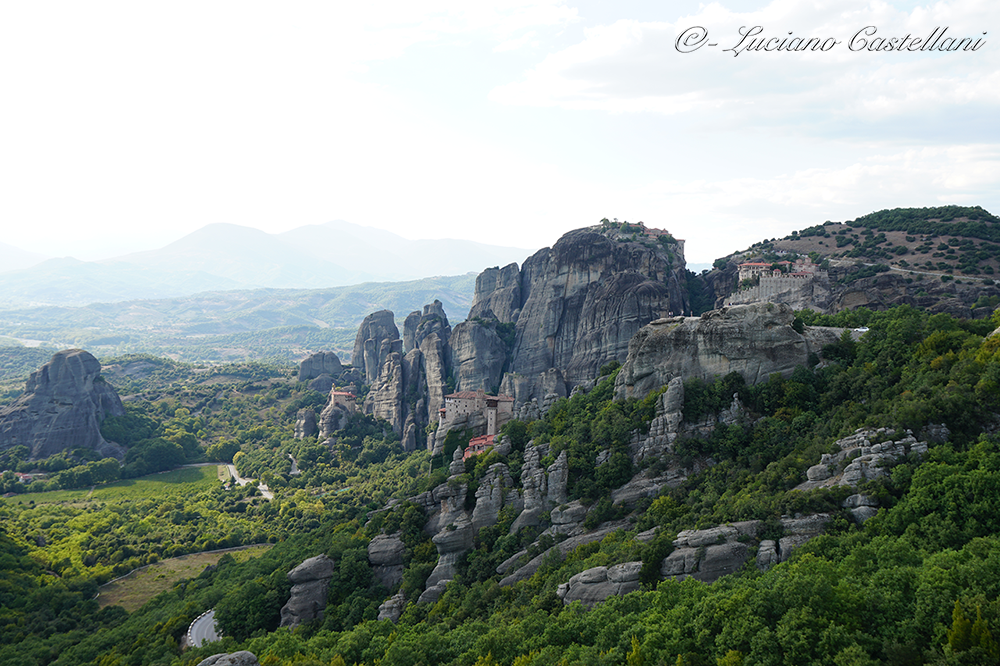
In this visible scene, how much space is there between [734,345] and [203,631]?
4601 centimetres

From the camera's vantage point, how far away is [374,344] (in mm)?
139375

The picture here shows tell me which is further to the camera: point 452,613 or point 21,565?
point 21,565

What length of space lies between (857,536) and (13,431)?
126425 millimetres

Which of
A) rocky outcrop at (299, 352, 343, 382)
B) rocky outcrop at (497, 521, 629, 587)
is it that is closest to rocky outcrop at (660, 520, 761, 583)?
rocky outcrop at (497, 521, 629, 587)

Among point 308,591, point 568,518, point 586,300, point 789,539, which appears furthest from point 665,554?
point 586,300

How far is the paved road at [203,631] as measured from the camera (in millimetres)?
51062

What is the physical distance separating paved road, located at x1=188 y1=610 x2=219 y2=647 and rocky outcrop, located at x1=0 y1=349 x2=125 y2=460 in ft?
235

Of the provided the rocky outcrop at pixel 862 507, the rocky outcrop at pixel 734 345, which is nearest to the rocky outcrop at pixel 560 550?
the rocky outcrop at pixel 734 345

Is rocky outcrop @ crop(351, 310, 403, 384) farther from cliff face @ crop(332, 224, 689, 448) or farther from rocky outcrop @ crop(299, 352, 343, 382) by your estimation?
cliff face @ crop(332, 224, 689, 448)

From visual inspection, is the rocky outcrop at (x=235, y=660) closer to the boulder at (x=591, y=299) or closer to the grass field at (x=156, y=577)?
the grass field at (x=156, y=577)

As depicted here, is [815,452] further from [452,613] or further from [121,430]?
[121,430]

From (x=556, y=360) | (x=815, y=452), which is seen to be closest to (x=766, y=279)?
(x=556, y=360)

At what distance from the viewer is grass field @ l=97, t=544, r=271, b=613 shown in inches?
2589

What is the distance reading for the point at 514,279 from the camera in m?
122
